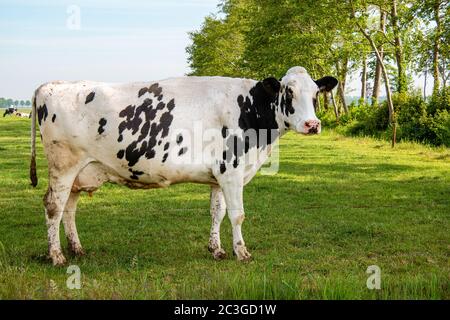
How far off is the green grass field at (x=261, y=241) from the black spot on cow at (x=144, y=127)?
4.55 feet

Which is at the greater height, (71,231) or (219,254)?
(71,231)

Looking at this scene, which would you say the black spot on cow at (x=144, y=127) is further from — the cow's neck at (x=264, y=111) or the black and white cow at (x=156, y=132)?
the cow's neck at (x=264, y=111)

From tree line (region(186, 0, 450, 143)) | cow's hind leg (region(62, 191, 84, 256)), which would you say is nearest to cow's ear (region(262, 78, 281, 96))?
cow's hind leg (region(62, 191, 84, 256))

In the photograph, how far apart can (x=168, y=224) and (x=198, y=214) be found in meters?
1.15

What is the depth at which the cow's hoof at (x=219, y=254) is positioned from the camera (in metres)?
8.27

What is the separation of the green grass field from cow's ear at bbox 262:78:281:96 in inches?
90.1

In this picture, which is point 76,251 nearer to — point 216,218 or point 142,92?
point 216,218

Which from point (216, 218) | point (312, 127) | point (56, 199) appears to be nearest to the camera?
point (312, 127)

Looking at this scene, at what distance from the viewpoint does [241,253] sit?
8164 millimetres

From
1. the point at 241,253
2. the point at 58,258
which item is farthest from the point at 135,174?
the point at 241,253

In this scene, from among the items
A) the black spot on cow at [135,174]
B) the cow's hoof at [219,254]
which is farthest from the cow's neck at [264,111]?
the cow's hoof at [219,254]

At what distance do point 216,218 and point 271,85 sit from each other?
2.06 metres
